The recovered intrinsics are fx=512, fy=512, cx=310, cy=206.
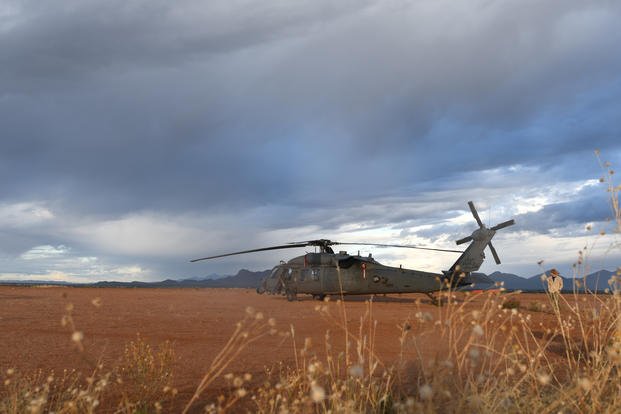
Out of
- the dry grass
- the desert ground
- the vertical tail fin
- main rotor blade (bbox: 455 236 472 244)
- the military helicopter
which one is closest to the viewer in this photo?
the dry grass

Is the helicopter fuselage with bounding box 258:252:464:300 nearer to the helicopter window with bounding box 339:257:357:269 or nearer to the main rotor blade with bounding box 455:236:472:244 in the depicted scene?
the helicopter window with bounding box 339:257:357:269

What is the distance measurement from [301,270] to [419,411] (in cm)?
2203

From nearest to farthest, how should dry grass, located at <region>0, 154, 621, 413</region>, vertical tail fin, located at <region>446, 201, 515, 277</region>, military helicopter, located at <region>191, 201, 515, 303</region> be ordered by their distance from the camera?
dry grass, located at <region>0, 154, 621, 413</region>, military helicopter, located at <region>191, 201, 515, 303</region>, vertical tail fin, located at <region>446, 201, 515, 277</region>

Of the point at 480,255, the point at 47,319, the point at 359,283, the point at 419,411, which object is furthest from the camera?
the point at 480,255

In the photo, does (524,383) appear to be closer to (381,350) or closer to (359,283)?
(381,350)

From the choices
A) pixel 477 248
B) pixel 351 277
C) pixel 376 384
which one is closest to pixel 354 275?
pixel 351 277

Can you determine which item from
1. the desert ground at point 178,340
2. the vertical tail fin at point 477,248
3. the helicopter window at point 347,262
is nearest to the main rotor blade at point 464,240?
the vertical tail fin at point 477,248

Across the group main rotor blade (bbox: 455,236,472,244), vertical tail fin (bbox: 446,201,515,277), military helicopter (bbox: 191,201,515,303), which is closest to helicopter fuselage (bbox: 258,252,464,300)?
military helicopter (bbox: 191,201,515,303)

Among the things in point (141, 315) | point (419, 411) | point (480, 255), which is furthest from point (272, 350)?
point (480, 255)

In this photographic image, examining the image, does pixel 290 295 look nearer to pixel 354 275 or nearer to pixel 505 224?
pixel 354 275

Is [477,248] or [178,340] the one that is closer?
[178,340]

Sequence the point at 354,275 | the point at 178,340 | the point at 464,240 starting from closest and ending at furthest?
the point at 178,340
the point at 354,275
the point at 464,240

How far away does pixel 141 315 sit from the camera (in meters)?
16.1

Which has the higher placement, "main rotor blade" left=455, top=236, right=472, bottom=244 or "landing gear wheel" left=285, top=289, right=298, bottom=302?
"main rotor blade" left=455, top=236, right=472, bottom=244
